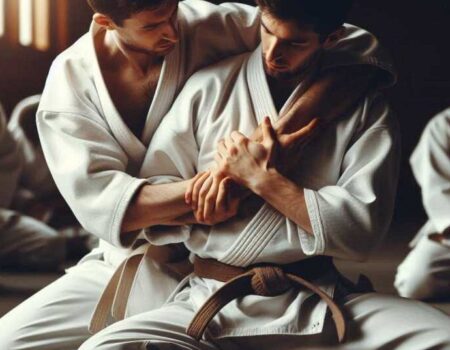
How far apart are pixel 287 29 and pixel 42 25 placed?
3.00m

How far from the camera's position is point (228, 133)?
4.58 ft

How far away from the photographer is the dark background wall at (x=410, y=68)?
427 centimetres

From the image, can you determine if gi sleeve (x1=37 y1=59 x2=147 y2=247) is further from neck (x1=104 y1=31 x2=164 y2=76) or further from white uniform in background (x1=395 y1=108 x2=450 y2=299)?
white uniform in background (x1=395 y1=108 x2=450 y2=299)

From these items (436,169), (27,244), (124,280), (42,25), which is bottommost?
(27,244)

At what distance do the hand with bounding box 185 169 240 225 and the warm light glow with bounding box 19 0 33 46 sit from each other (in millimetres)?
2801

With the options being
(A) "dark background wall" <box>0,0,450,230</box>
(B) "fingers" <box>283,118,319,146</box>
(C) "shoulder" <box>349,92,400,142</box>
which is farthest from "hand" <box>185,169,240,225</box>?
(A) "dark background wall" <box>0,0,450,230</box>

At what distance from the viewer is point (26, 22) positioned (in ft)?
13.5

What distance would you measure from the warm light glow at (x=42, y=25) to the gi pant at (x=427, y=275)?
200 centimetres

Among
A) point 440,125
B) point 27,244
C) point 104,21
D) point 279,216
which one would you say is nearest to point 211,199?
point 279,216

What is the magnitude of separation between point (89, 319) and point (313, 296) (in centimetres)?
35

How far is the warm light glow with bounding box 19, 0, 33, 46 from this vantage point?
397 cm

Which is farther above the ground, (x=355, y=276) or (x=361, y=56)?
(x=361, y=56)

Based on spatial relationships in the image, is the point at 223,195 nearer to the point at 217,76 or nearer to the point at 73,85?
the point at 217,76

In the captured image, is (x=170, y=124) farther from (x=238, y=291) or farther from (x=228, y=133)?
(x=238, y=291)
